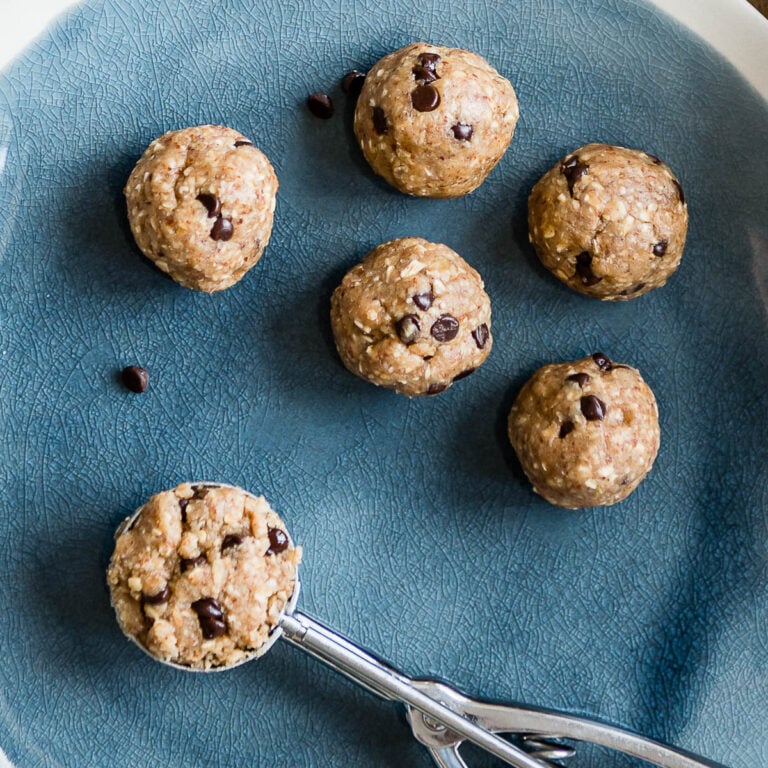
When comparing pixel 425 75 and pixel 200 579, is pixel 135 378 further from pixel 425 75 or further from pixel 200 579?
pixel 425 75

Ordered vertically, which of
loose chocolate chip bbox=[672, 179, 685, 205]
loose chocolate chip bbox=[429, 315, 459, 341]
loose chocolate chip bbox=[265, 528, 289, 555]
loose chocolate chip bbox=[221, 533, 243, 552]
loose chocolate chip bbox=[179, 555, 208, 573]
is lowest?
loose chocolate chip bbox=[265, 528, 289, 555]

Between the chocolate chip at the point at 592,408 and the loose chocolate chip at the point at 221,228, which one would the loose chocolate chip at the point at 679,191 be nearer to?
the chocolate chip at the point at 592,408

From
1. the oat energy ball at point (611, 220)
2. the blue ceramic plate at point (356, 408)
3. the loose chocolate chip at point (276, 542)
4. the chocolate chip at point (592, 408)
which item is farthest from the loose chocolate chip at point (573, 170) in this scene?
the loose chocolate chip at point (276, 542)

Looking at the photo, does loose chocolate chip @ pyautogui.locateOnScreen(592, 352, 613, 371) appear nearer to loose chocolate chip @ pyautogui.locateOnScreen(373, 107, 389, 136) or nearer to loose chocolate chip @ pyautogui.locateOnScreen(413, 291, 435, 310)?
loose chocolate chip @ pyautogui.locateOnScreen(413, 291, 435, 310)

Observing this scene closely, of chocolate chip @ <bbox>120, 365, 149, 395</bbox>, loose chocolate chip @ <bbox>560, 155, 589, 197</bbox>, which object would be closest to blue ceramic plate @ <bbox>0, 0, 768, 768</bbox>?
chocolate chip @ <bbox>120, 365, 149, 395</bbox>

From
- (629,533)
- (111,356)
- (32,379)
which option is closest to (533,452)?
(629,533)

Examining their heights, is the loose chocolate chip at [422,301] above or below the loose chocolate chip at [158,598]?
above

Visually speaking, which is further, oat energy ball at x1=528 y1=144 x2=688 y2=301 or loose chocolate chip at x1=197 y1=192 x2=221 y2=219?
oat energy ball at x1=528 y1=144 x2=688 y2=301
